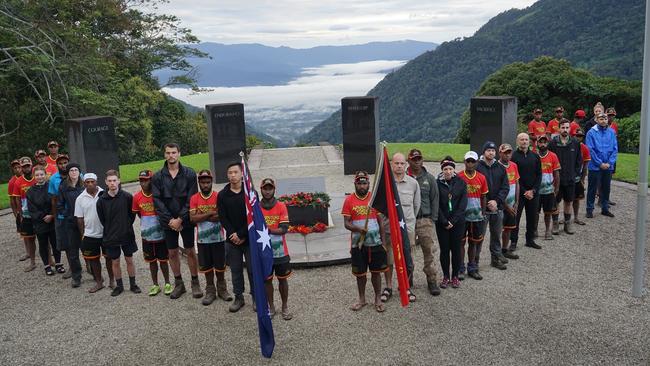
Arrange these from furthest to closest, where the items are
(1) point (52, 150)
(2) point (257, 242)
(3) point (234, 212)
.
→ (1) point (52, 150) < (3) point (234, 212) < (2) point (257, 242)

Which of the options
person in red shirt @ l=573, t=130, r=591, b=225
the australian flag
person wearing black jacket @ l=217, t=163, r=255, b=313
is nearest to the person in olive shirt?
the australian flag

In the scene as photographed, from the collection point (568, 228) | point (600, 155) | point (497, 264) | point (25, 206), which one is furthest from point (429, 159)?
point (25, 206)

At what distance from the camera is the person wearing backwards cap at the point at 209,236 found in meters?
7.46

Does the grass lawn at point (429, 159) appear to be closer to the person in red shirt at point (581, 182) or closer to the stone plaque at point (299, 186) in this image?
the person in red shirt at point (581, 182)

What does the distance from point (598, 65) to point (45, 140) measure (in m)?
44.2

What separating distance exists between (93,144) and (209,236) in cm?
768

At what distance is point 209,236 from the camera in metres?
7.59

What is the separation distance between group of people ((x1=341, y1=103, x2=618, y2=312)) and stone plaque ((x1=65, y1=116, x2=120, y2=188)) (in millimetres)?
8667

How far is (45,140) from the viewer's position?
954 inches

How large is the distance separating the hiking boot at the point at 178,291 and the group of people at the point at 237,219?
0.01 metres

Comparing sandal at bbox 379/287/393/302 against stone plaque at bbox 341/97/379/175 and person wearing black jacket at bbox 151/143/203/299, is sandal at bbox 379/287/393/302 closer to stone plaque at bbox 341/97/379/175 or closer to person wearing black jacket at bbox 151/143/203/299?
person wearing black jacket at bbox 151/143/203/299

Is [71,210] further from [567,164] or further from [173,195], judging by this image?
[567,164]

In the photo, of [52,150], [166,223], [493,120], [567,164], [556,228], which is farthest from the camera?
[493,120]

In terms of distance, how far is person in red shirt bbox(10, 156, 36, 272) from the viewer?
31.4 ft
